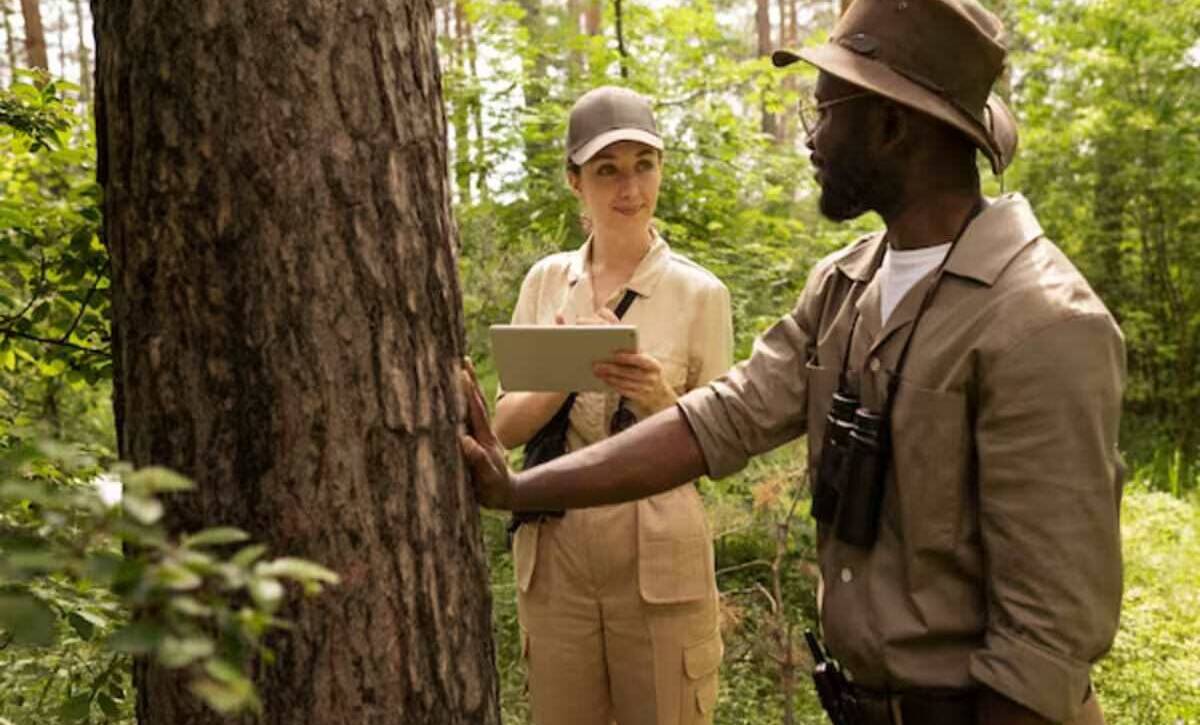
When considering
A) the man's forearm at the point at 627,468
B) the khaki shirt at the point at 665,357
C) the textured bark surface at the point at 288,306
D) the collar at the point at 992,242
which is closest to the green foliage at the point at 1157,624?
the khaki shirt at the point at 665,357

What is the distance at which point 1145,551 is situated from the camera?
7.41m

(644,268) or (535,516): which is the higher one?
(644,268)

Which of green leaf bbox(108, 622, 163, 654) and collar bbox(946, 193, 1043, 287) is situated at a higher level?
collar bbox(946, 193, 1043, 287)

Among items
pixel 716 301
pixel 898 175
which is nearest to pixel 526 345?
pixel 716 301

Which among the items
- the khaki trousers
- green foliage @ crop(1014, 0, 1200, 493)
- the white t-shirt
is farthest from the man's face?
green foliage @ crop(1014, 0, 1200, 493)

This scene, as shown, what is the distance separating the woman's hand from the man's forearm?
11.3 inches

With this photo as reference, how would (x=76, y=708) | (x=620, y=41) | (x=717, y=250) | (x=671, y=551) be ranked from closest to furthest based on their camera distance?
1. (x=76, y=708)
2. (x=671, y=551)
3. (x=717, y=250)
4. (x=620, y=41)

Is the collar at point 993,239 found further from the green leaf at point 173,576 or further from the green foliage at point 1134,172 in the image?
the green foliage at point 1134,172

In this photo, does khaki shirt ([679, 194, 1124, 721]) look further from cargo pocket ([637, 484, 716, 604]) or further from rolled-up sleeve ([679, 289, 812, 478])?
cargo pocket ([637, 484, 716, 604])

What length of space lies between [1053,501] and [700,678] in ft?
4.88

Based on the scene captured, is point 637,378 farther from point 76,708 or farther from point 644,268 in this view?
point 76,708

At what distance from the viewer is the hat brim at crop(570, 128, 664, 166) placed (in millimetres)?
3170

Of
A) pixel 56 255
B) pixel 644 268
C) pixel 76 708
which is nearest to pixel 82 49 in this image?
pixel 56 255

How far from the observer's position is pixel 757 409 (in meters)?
2.41
